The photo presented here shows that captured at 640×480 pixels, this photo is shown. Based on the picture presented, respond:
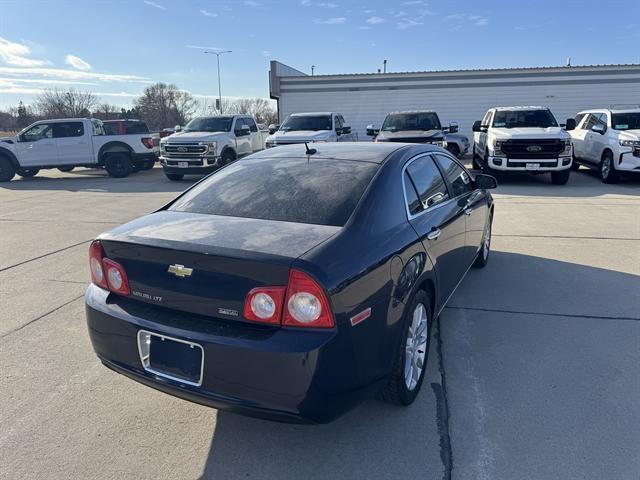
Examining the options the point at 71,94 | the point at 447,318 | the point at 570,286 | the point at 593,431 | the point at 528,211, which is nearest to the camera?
the point at 593,431

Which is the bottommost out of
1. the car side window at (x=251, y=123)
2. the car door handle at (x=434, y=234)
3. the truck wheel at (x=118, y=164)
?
the truck wheel at (x=118, y=164)

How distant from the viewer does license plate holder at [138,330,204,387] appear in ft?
7.91

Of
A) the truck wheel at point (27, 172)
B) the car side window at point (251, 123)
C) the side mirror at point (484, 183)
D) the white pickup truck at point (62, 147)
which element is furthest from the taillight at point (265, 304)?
the truck wheel at point (27, 172)

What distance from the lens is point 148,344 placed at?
256cm

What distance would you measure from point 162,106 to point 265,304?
84935 millimetres

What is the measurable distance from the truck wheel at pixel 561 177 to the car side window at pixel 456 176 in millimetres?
9298

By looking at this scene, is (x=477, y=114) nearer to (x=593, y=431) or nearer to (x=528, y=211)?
(x=528, y=211)

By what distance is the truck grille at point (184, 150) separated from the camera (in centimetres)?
1443

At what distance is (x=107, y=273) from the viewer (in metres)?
2.79

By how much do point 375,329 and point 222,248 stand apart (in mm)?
891

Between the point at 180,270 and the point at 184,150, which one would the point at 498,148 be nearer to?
the point at 184,150

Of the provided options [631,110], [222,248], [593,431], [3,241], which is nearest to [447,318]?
[593,431]

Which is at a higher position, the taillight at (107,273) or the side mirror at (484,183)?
the side mirror at (484,183)

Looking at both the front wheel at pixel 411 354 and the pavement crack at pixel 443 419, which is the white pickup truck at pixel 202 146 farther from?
the front wheel at pixel 411 354
